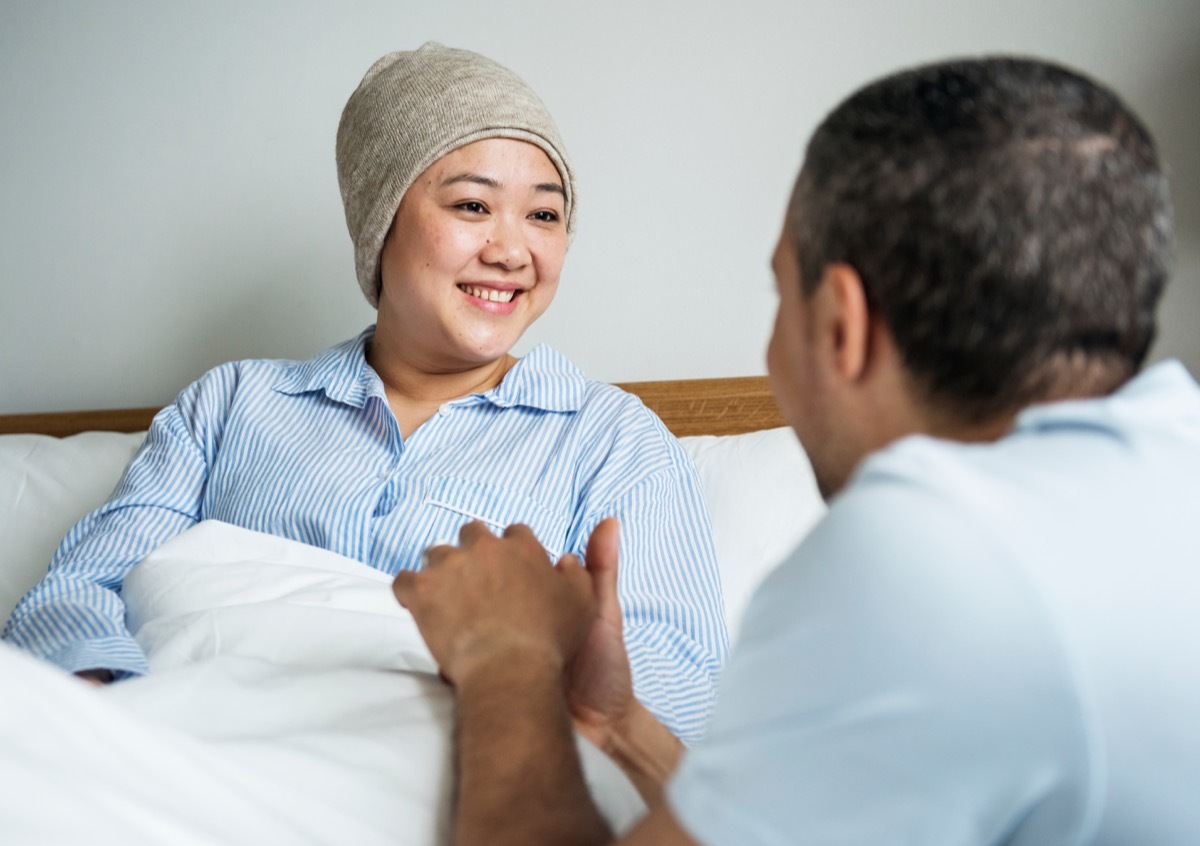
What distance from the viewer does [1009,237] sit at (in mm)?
616

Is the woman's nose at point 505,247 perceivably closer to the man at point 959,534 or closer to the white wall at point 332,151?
the white wall at point 332,151

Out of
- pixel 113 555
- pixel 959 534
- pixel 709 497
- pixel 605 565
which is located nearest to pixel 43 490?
pixel 113 555

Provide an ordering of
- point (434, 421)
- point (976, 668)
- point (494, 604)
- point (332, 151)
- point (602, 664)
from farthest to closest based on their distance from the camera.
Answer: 1. point (332, 151)
2. point (434, 421)
3. point (602, 664)
4. point (494, 604)
5. point (976, 668)

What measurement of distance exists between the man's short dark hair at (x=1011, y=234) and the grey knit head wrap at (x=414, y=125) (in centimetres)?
87

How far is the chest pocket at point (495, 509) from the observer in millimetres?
1357

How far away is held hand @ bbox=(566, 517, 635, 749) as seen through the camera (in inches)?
37.4

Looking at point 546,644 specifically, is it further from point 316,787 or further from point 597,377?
point 597,377

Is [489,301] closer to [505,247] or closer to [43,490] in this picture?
[505,247]

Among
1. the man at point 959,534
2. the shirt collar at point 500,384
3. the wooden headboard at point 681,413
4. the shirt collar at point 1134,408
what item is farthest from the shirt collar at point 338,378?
the shirt collar at point 1134,408

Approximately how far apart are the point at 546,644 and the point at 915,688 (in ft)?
1.20

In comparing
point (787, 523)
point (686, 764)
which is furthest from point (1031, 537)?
point (787, 523)

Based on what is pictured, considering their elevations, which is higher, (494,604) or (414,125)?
Answer: (414,125)

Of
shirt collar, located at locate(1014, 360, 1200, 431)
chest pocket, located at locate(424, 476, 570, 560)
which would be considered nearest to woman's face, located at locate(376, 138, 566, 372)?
chest pocket, located at locate(424, 476, 570, 560)

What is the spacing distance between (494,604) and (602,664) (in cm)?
15
